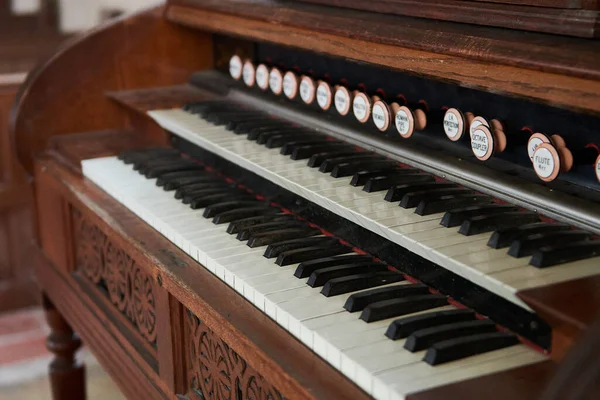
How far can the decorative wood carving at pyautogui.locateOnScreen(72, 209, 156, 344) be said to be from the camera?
2.05 m

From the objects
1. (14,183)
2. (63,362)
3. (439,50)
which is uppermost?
(439,50)

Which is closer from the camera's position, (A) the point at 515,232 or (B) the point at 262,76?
(A) the point at 515,232

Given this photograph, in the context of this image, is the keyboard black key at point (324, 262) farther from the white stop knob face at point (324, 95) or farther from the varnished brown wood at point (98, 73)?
the varnished brown wood at point (98, 73)

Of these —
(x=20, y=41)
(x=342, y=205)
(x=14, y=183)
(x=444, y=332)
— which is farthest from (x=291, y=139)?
(x=20, y=41)

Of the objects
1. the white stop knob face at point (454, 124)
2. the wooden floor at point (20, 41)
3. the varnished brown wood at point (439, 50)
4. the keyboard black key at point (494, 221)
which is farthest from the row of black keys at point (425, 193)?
the wooden floor at point (20, 41)

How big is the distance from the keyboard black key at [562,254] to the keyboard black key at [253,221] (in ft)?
2.26

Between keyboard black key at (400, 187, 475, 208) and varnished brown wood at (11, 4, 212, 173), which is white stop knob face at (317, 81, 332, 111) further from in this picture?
varnished brown wood at (11, 4, 212, 173)

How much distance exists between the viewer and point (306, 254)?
1.66m

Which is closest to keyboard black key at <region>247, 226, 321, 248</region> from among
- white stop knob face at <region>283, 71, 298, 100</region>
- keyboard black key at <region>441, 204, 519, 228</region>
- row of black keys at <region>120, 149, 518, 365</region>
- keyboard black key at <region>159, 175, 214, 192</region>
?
row of black keys at <region>120, 149, 518, 365</region>

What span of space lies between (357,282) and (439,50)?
1.55ft

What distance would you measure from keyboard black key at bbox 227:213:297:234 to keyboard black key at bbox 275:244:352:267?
0.67ft

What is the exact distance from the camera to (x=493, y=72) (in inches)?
56.9

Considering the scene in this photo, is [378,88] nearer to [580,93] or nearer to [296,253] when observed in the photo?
[296,253]

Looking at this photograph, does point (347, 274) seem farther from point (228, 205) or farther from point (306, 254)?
point (228, 205)
